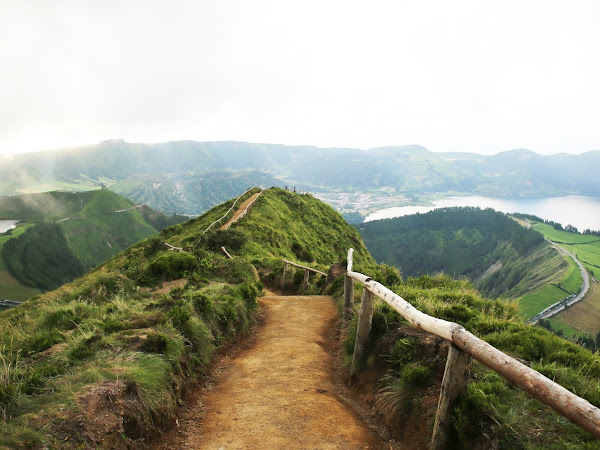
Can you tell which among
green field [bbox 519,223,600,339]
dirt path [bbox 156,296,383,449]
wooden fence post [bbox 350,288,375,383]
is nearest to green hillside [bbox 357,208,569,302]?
green field [bbox 519,223,600,339]

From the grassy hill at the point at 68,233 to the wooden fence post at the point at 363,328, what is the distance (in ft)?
507

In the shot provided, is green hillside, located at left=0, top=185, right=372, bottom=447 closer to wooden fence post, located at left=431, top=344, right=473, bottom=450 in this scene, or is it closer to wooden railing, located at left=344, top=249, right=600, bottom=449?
wooden fence post, located at left=431, top=344, right=473, bottom=450

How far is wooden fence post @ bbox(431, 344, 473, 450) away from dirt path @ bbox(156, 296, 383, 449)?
46.1 inches

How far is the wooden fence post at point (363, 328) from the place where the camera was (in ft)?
22.6

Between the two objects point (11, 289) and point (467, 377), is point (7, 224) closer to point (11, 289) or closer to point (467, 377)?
point (11, 289)

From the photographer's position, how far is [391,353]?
6172 millimetres

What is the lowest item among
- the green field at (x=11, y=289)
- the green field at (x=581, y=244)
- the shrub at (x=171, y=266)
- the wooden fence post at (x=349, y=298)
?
the green field at (x=11, y=289)

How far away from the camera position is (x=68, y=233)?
491 ft

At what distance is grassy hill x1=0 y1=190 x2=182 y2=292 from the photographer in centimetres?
13238

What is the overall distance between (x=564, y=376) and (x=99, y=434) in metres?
5.84

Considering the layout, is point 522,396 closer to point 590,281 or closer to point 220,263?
point 220,263

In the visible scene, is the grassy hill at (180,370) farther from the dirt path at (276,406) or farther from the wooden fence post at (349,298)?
the wooden fence post at (349,298)

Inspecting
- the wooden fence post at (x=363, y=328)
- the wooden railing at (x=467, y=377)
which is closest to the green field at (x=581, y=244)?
the wooden fence post at (x=363, y=328)

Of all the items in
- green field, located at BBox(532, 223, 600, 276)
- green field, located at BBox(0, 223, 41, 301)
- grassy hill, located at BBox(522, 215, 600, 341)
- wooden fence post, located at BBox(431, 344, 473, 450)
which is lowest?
green field, located at BBox(0, 223, 41, 301)
